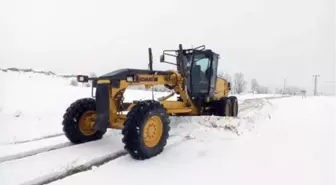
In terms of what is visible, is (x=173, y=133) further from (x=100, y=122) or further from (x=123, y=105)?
(x=100, y=122)

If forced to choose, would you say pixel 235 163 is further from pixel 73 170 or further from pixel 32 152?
pixel 32 152

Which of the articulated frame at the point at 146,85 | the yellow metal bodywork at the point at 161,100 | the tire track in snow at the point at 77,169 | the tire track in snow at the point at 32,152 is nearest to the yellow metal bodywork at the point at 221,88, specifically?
the yellow metal bodywork at the point at 161,100

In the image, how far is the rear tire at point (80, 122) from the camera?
6.80 metres

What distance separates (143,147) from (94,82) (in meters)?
1.88

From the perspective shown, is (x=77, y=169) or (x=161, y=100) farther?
(x=161, y=100)

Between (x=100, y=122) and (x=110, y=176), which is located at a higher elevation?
(x=100, y=122)

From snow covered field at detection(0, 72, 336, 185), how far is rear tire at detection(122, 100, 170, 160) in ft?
0.58

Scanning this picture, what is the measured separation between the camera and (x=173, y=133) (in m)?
7.84

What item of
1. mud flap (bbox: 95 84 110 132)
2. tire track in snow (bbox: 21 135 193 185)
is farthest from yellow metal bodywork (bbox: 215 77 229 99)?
mud flap (bbox: 95 84 110 132)

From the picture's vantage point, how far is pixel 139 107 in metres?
5.93

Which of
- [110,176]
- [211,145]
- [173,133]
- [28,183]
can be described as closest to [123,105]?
[173,133]

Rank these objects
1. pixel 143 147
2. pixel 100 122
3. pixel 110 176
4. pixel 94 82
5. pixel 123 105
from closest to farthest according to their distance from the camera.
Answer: pixel 110 176 → pixel 143 147 → pixel 100 122 → pixel 94 82 → pixel 123 105

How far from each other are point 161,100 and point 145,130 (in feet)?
8.98

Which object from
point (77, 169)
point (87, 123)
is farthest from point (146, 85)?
point (77, 169)
